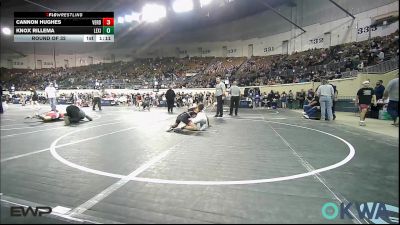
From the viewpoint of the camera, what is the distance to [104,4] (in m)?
26.0

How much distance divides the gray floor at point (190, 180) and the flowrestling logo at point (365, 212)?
0.07m

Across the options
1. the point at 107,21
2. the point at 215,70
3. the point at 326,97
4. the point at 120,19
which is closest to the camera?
the point at 326,97

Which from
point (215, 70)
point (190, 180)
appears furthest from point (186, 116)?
point (215, 70)

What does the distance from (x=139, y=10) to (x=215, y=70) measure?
12088mm

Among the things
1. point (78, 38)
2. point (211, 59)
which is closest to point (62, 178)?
point (78, 38)

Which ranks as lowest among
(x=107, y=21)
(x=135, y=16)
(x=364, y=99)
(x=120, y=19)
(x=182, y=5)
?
(x=364, y=99)

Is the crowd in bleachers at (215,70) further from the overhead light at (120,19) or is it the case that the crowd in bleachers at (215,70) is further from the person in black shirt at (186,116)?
the person in black shirt at (186,116)

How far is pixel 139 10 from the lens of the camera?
90.8 feet

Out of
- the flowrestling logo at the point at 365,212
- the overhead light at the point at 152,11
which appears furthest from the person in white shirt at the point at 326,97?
the overhead light at the point at 152,11

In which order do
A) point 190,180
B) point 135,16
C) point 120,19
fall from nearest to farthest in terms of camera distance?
1. point 190,180
2. point 120,19
3. point 135,16

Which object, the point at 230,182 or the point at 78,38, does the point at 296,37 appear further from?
the point at 230,182
